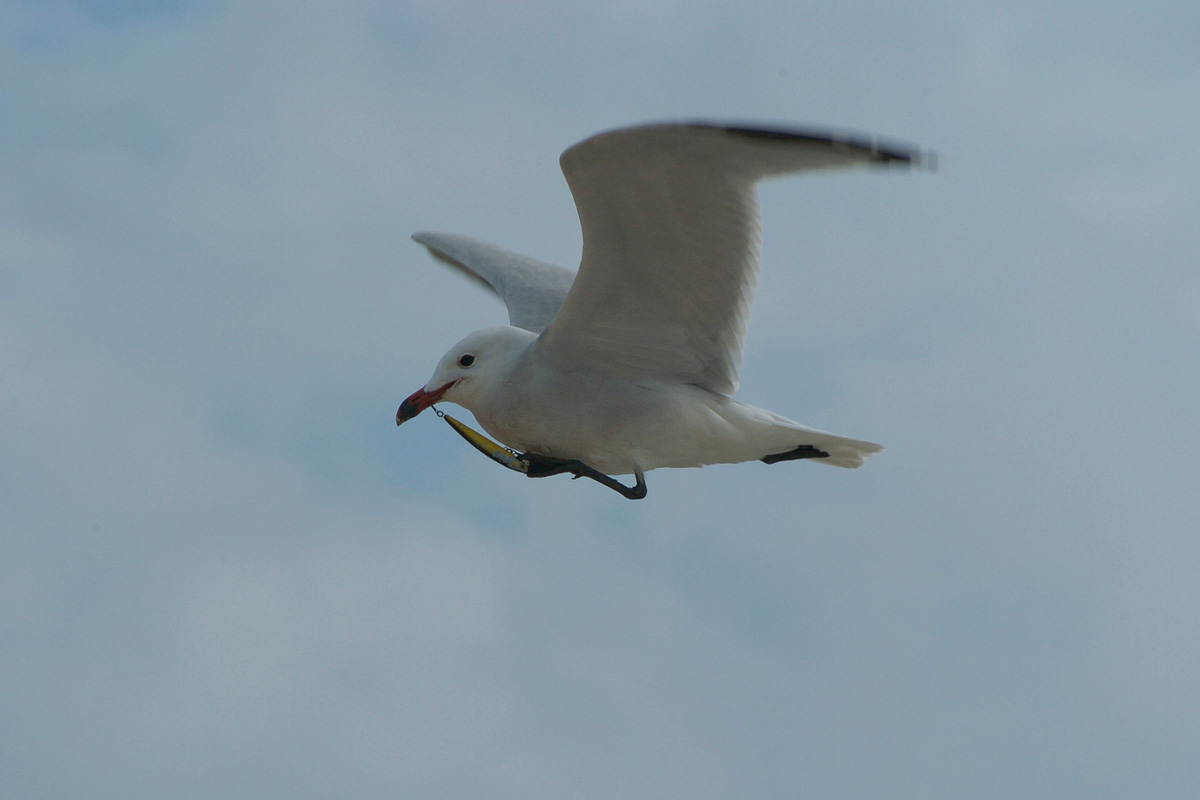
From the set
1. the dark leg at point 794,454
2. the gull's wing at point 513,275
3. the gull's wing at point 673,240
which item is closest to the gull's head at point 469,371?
the gull's wing at point 673,240

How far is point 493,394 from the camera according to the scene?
8.00 m

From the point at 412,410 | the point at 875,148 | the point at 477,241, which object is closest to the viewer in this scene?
the point at 875,148

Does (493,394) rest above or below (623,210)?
below

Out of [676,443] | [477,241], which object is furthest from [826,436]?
[477,241]

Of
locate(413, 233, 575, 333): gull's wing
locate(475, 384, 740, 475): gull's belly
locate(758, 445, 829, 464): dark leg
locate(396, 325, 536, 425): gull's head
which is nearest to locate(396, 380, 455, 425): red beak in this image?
locate(396, 325, 536, 425): gull's head

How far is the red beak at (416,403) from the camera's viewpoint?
8202 mm

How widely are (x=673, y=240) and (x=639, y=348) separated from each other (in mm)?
806

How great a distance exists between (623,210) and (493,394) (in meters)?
1.40

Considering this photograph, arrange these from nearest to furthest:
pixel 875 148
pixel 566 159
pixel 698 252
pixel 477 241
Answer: pixel 875 148 < pixel 566 159 < pixel 698 252 < pixel 477 241

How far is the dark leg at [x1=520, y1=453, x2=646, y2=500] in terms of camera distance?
796 cm

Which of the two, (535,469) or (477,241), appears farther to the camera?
(477,241)

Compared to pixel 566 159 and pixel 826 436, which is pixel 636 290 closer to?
pixel 566 159

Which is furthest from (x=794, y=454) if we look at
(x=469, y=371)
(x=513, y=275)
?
(x=513, y=275)

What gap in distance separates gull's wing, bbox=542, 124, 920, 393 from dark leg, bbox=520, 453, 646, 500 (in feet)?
1.91
